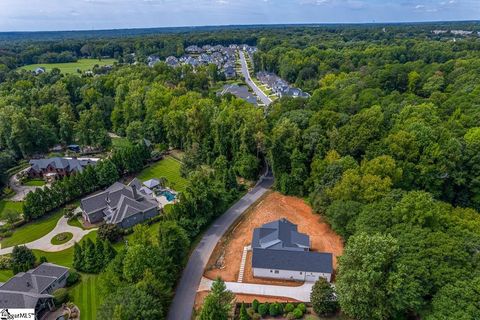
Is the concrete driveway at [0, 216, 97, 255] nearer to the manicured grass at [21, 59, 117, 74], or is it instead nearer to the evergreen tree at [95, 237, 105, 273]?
the evergreen tree at [95, 237, 105, 273]

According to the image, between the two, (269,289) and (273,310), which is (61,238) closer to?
(269,289)

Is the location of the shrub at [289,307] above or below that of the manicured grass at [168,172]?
below

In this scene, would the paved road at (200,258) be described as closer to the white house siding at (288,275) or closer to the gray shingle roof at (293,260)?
the white house siding at (288,275)

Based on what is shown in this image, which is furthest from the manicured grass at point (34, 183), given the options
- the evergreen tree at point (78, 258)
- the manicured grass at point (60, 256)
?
the evergreen tree at point (78, 258)

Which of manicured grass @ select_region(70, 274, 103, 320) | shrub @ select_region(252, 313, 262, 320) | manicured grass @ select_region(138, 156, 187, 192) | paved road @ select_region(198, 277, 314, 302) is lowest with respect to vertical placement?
manicured grass @ select_region(70, 274, 103, 320)

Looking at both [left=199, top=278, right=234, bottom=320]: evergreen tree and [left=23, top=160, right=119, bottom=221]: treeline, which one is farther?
[left=23, top=160, right=119, bottom=221]: treeline

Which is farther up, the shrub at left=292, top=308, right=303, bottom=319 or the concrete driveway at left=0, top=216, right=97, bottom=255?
the shrub at left=292, top=308, right=303, bottom=319

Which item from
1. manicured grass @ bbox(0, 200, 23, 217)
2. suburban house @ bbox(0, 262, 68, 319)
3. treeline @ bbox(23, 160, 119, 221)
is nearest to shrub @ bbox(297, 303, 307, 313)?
suburban house @ bbox(0, 262, 68, 319)

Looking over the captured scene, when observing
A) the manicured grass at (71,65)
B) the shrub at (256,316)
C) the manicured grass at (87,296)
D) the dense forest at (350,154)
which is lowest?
the manicured grass at (87,296)
